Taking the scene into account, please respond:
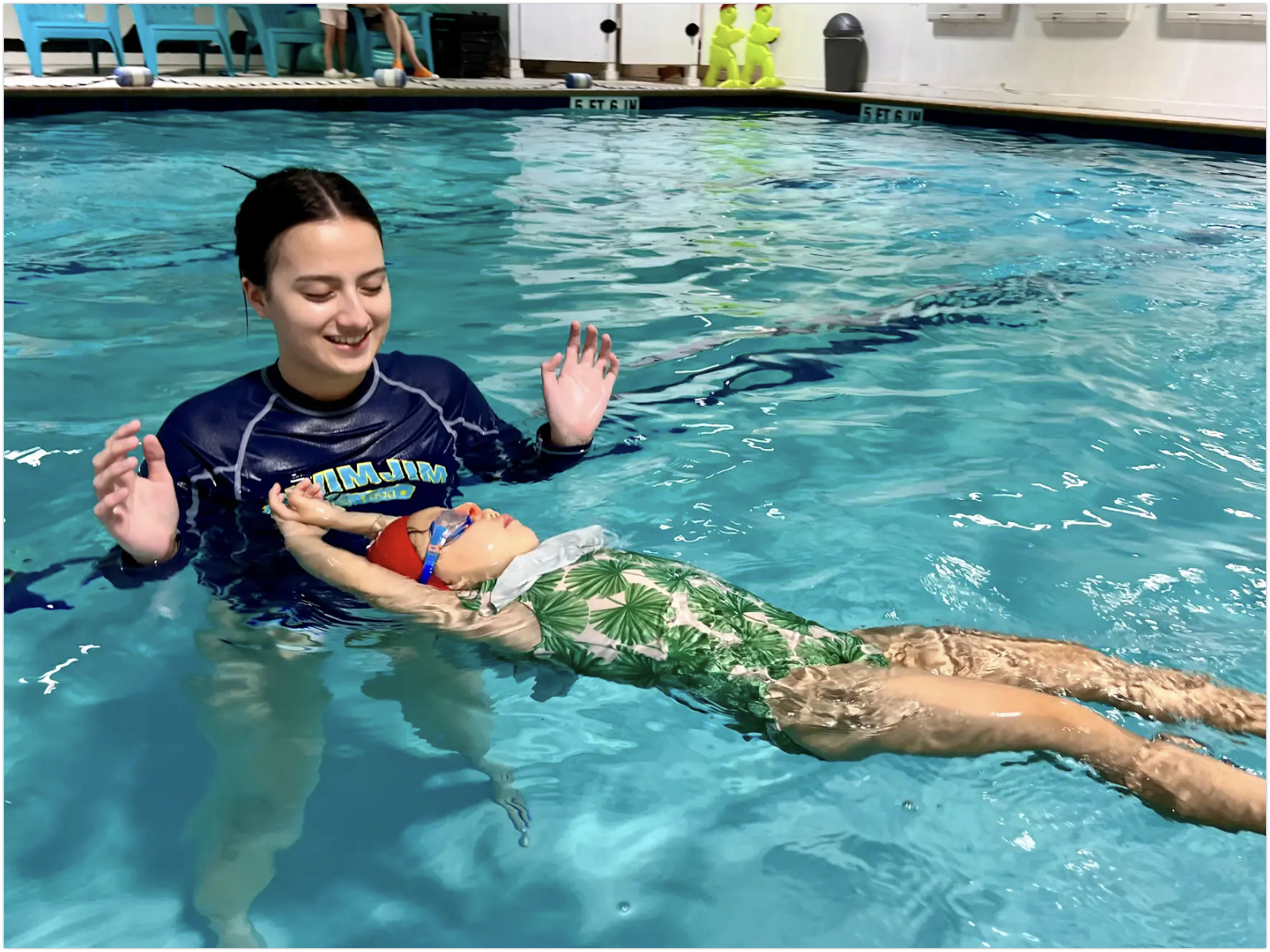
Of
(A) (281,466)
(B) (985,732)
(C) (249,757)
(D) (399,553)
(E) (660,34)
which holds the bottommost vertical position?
(C) (249,757)

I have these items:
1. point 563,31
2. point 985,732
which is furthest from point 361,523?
point 563,31

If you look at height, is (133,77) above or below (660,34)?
below

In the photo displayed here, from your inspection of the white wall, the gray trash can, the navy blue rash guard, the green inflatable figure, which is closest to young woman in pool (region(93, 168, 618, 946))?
the navy blue rash guard

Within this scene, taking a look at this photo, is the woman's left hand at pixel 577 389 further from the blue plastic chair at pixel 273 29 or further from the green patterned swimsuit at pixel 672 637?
the blue plastic chair at pixel 273 29

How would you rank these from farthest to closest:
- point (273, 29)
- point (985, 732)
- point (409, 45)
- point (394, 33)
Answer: point (409, 45)
point (273, 29)
point (394, 33)
point (985, 732)

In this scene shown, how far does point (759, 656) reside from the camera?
2232 millimetres

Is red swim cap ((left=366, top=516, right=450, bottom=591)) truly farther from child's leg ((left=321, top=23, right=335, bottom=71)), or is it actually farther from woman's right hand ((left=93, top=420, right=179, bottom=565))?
child's leg ((left=321, top=23, right=335, bottom=71))

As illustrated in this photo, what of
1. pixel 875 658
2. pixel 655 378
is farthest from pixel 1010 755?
pixel 655 378

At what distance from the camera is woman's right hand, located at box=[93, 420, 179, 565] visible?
2088 mm

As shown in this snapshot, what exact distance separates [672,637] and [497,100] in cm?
1336

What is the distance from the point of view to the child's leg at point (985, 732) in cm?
198

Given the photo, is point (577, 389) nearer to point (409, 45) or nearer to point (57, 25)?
point (57, 25)

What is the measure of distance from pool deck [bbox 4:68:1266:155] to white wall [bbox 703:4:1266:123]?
0.25 meters

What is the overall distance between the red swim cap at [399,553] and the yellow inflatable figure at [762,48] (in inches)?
620
